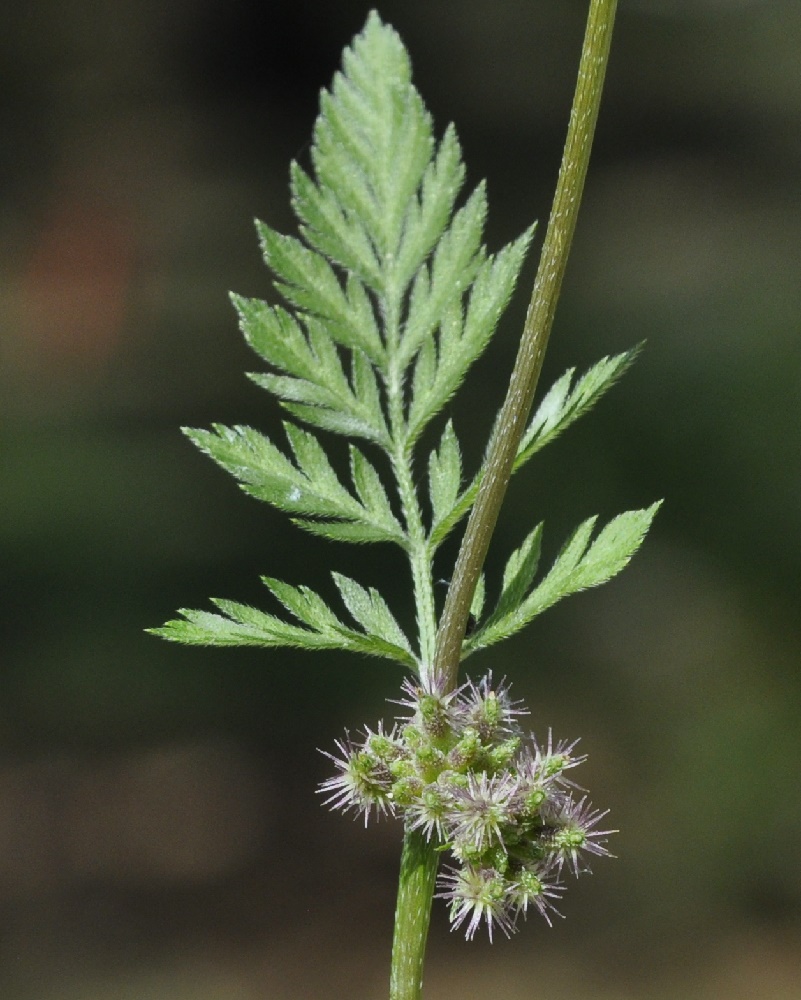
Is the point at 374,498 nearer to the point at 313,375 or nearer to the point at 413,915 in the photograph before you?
the point at 313,375

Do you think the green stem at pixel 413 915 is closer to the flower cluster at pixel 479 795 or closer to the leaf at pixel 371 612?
the flower cluster at pixel 479 795

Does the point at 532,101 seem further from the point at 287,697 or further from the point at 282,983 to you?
the point at 282,983

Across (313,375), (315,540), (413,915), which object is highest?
(313,375)

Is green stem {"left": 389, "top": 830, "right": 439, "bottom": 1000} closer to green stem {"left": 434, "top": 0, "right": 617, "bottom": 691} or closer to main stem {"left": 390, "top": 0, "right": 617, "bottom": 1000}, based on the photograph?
main stem {"left": 390, "top": 0, "right": 617, "bottom": 1000}

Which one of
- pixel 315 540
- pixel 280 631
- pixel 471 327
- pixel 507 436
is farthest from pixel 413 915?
pixel 315 540

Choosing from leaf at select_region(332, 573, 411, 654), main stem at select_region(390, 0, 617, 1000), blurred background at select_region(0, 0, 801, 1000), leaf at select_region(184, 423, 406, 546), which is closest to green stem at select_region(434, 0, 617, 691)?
main stem at select_region(390, 0, 617, 1000)

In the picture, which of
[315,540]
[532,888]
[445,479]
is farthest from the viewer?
[315,540]
